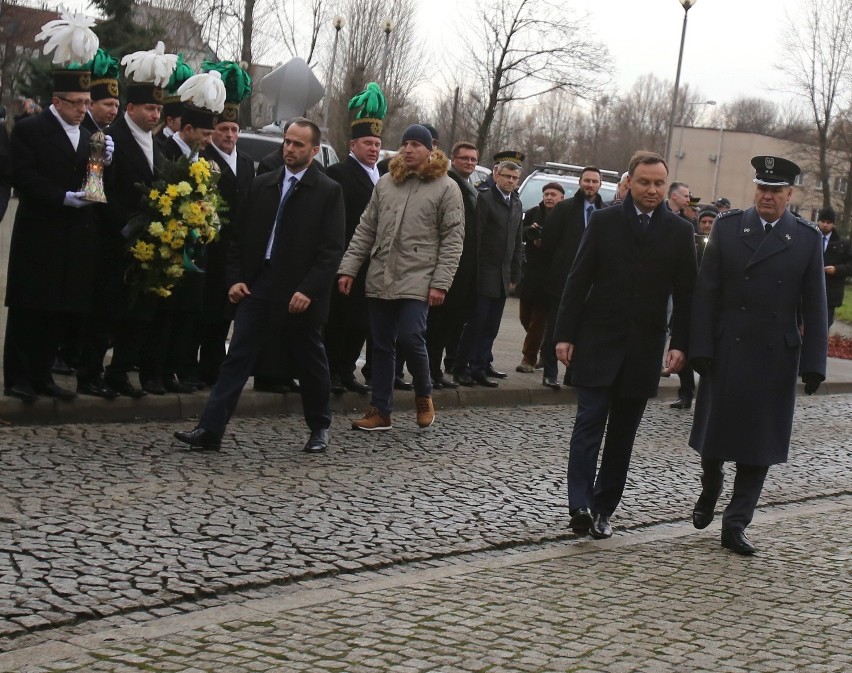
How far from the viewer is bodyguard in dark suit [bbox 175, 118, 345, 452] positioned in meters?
8.68

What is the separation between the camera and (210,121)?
9922mm

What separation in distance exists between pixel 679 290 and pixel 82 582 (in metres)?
3.49

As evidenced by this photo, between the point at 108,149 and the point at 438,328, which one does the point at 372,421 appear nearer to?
the point at 438,328

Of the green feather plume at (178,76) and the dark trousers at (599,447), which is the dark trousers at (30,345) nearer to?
the green feather plume at (178,76)

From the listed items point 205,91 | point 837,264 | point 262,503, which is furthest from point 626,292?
point 837,264

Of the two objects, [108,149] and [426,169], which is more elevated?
[426,169]

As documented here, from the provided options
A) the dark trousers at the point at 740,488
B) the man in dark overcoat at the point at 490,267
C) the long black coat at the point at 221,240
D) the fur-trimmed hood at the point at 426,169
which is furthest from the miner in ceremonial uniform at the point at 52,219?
the man in dark overcoat at the point at 490,267

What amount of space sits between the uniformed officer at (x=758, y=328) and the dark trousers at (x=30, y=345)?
4.18 meters

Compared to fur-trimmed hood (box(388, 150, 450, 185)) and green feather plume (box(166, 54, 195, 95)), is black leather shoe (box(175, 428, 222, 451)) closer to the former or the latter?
fur-trimmed hood (box(388, 150, 450, 185))

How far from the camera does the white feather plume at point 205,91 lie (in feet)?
31.8

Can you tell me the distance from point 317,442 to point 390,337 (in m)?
1.27

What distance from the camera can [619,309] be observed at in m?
7.32

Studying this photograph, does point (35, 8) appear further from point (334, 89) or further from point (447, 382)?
point (447, 382)

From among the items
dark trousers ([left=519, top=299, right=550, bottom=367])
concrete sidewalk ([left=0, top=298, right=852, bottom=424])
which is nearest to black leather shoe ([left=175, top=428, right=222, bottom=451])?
concrete sidewalk ([left=0, top=298, right=852, bottom=424])
